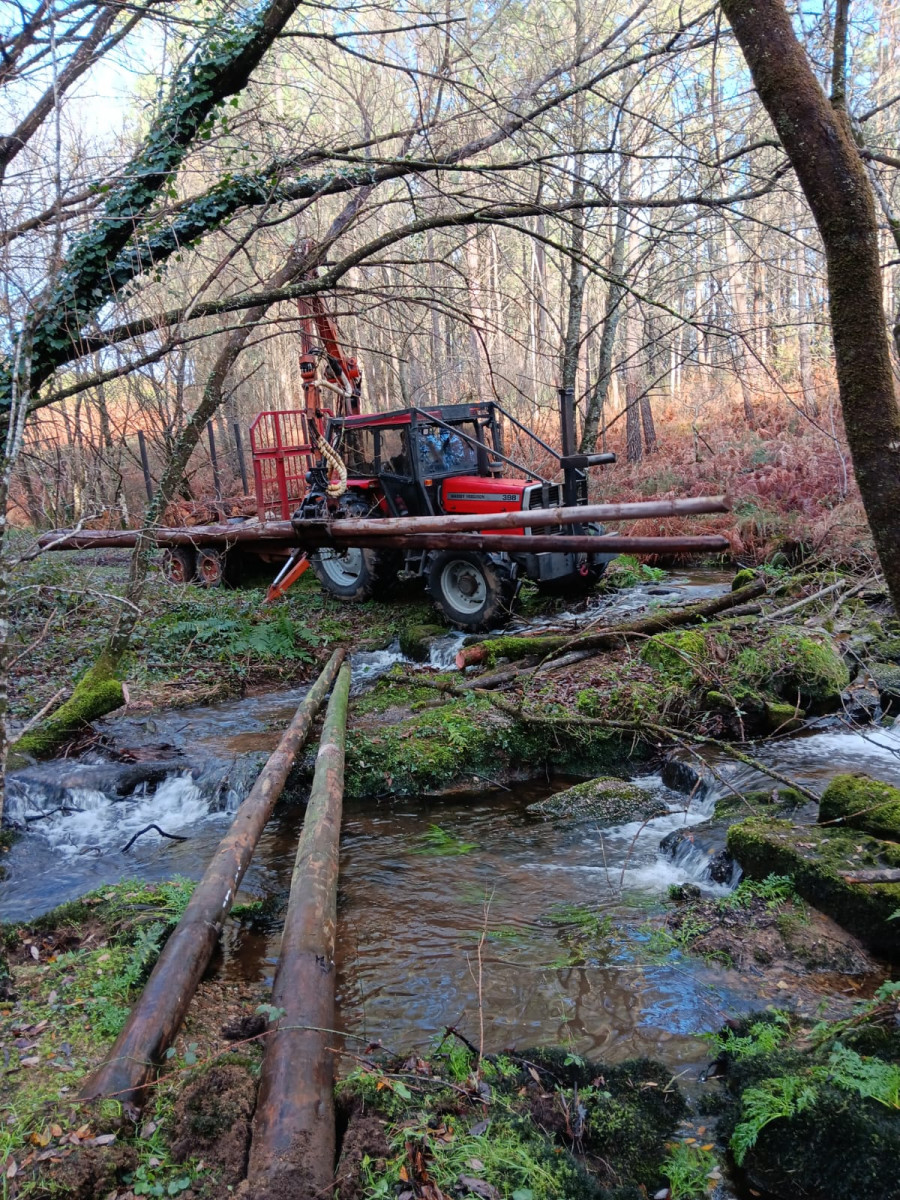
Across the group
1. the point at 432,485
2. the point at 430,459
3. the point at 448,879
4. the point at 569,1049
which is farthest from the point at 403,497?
the point at 569,1049

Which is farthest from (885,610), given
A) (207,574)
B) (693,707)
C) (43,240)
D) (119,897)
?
(207,574)

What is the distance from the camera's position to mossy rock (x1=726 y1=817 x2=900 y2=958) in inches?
144

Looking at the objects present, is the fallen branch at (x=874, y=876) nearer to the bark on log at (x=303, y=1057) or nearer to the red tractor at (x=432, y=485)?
the bark on log at (x=303, y=1057)

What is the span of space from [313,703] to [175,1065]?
422cm

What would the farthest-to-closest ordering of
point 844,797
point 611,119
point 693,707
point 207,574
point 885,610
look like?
1. point 207,574
2. point 611,119
3. point 885,610
4. point 693,707
5. point 844,797

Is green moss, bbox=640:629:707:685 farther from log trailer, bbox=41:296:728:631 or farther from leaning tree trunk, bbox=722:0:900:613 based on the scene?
leaning tree trunk, bbox=722:0:900:613

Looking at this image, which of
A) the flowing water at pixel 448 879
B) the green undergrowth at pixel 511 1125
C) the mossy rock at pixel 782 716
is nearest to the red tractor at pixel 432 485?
the flowing water at pixel 448 879

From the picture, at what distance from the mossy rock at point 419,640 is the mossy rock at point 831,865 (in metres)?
5.29

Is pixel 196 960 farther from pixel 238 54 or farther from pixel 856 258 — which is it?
pixel 238 54

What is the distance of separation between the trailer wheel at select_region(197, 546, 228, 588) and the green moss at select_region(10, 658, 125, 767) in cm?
553

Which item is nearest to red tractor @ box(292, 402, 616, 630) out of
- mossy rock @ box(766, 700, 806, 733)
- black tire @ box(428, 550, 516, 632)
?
black tire @ box(428, 550, 516, 632)

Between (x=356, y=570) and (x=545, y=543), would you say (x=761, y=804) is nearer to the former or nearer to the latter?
(x=545, y=543)

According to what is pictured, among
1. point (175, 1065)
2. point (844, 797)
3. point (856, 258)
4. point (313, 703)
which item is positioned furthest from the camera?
point (313, 703)

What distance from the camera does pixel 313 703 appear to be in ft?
22.8
